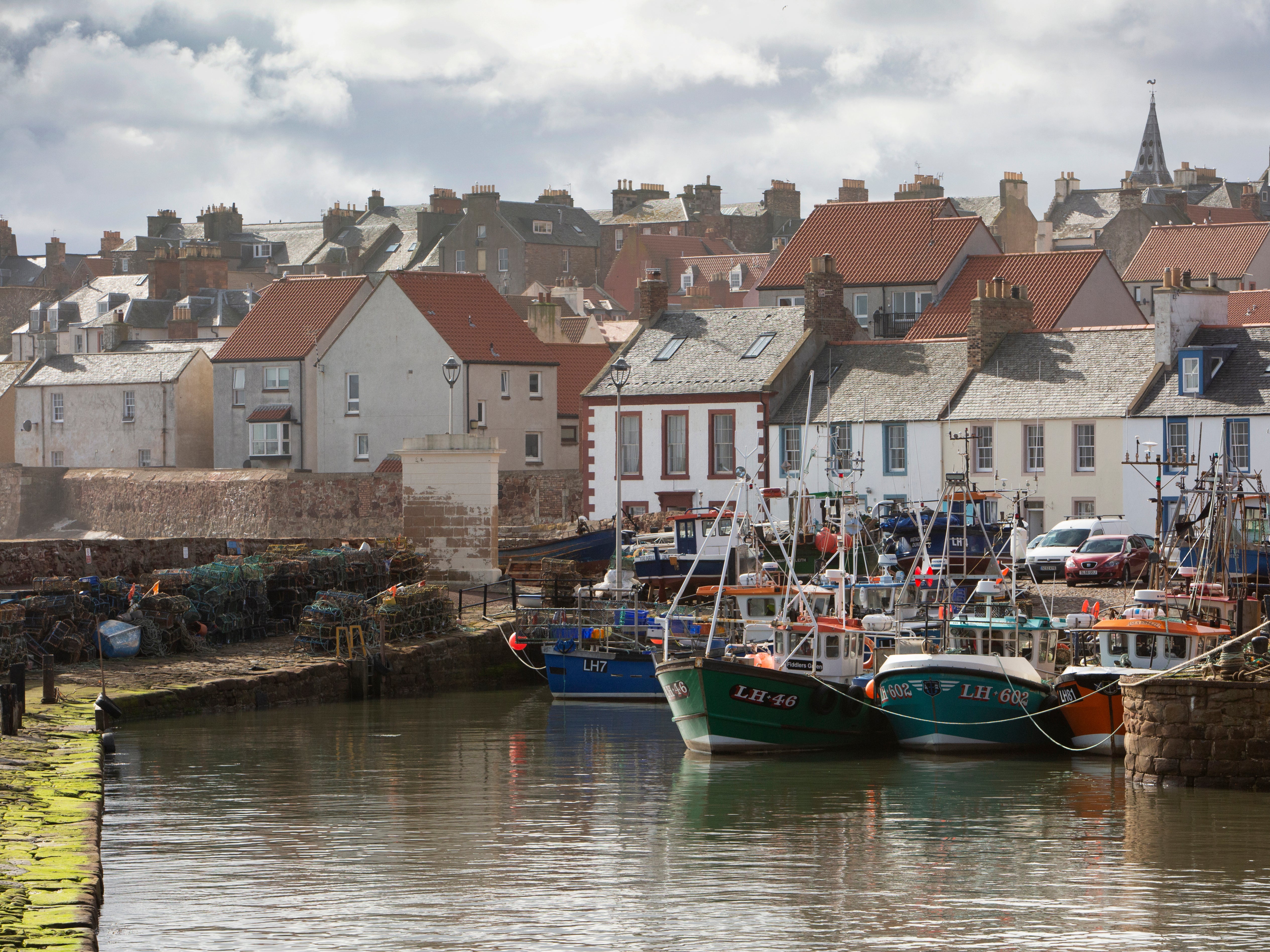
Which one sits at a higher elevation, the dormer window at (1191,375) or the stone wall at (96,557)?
the dormer window at (1191,375)

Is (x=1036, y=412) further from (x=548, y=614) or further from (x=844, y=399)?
(x=548, y=614)

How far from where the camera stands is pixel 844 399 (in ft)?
160

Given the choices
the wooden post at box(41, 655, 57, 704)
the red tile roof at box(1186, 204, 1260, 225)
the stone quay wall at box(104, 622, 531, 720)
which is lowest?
the stone quay wall at box(104, 622, 531, 720)

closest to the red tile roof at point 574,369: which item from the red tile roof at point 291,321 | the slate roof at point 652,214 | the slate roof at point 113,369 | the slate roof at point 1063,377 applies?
the red tile roof at point 291,321

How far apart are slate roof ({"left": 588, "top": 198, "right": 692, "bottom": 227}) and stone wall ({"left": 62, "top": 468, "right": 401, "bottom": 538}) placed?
52351 mm

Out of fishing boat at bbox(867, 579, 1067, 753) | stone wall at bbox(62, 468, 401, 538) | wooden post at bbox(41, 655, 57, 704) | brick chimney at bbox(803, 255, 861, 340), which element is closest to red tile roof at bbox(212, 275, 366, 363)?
stone wall at bbox(62, 468, 401, 538)

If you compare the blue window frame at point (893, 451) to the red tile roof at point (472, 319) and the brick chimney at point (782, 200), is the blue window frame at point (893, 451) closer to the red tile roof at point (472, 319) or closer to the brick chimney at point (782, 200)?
the red tile roof at point (472, 319)

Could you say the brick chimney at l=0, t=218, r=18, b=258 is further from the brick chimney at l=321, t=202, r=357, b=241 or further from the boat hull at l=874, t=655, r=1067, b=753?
the boat hull at l=874, t=655, r=1067, b=753

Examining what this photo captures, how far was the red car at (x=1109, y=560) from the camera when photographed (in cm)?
4016

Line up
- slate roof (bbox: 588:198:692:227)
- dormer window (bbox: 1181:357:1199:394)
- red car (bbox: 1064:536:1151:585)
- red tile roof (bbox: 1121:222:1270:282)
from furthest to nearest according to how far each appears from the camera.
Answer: slate roof (bbox: 588:198:692:227) < red tile roof (bbox: 1121:222:1270:282) < dormer window (bbox: 1181:357:1199:394) < red car (bbox: 1064:536:1151:585)

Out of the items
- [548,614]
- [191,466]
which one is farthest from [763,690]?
[191,466]

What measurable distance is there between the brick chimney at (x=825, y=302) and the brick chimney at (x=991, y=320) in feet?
12.2

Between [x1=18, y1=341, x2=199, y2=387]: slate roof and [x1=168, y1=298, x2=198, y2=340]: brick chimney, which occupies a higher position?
[x1=168, y1=298, x2=198, y2=340]: brick chimney

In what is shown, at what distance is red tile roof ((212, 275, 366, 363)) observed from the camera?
65.6 m
